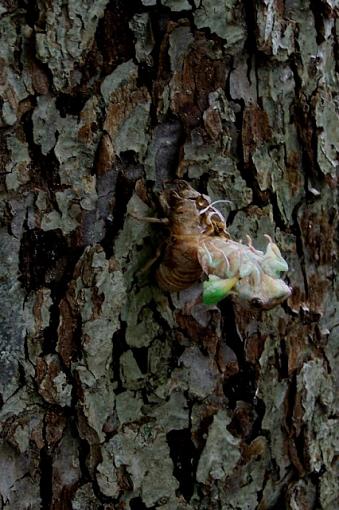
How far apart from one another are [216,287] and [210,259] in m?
0.04

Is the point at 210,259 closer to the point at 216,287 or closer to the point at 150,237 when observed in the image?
the point at 216,287

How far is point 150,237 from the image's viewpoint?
1102 millimetres

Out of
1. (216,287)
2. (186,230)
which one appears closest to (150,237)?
(186,230)

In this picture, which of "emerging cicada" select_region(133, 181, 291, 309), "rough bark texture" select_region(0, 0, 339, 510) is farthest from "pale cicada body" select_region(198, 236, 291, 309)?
"rough bark texture" select_region(0, 0, 339, 510)

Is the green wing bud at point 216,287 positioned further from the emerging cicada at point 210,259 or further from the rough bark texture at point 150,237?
the rough bark texture at point 150,237

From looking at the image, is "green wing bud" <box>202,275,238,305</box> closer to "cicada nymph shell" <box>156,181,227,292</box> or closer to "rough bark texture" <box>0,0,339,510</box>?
"cicada nymph shell" <box>156,181,227,292</box>

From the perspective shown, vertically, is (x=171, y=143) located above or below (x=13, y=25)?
below

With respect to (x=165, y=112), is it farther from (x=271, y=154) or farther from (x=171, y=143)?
(x=271, y=154)

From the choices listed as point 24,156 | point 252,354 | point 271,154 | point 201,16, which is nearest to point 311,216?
point 271,154

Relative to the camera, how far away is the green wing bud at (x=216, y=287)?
0.94 metres

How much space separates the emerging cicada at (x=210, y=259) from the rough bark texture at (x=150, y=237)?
45 millimetres

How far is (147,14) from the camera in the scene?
41.6 inches

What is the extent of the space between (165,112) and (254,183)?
0.19 meters

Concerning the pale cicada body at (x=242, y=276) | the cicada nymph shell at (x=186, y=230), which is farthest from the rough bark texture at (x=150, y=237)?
the pale cicada body at (x=242, y=276)
